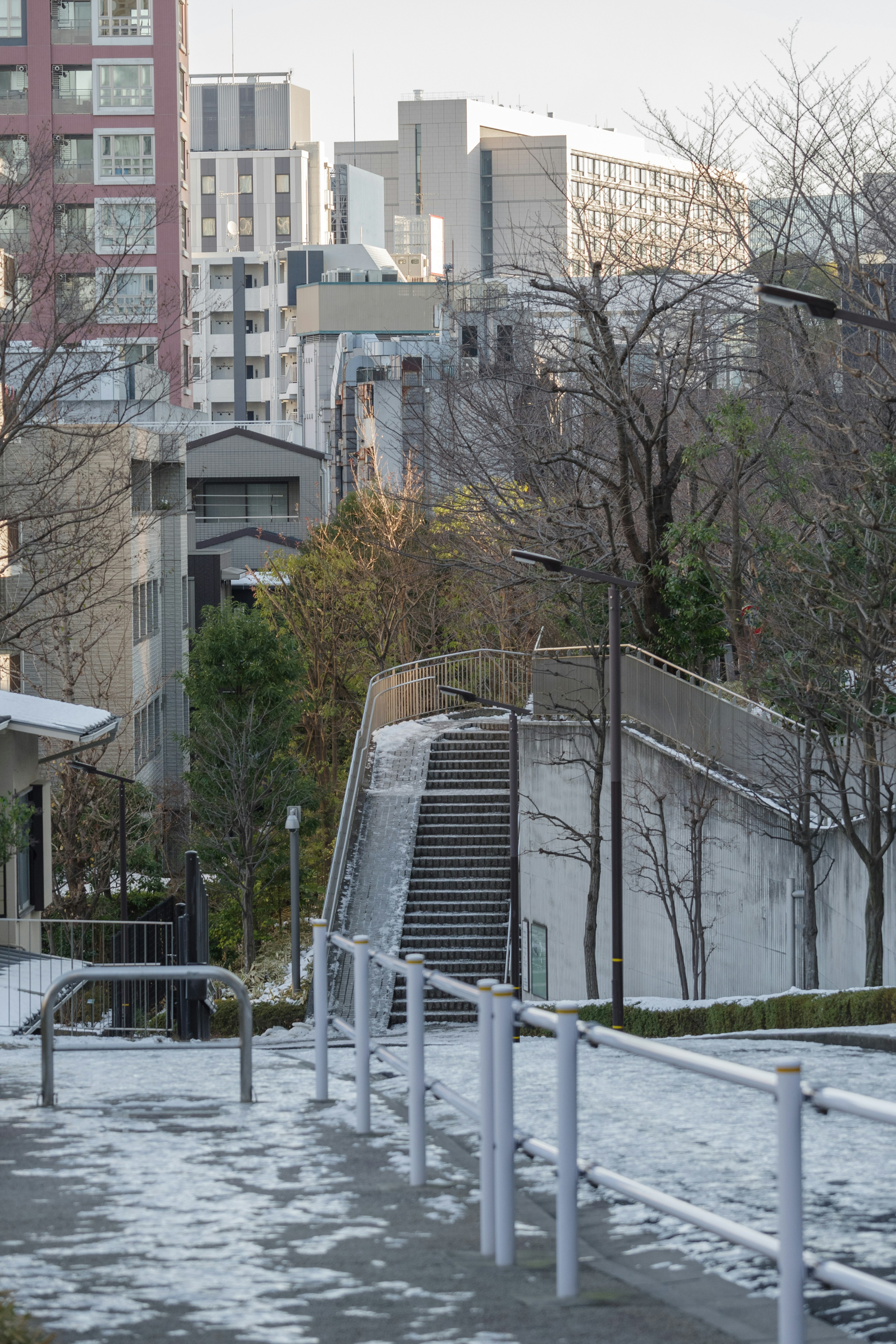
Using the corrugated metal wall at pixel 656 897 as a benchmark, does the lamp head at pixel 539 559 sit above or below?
above

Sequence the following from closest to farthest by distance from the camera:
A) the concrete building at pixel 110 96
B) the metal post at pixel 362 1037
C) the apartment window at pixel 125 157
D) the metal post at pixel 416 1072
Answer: the metal post at pixel 416 1072, the metal post at pixel 362 1037, the concrete building at pixel 110 96, the apartment window at pixel 125 157

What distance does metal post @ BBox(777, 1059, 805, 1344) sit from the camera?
3.96 meters

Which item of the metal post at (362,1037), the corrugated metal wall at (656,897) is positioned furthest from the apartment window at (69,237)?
the metal post at (362,1037)

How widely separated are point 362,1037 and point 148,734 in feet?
133

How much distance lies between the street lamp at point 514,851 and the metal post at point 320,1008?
63.4 ft

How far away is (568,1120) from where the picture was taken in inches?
195

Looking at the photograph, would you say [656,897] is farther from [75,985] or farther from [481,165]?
[481,165]

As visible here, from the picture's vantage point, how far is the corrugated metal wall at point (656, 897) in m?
23.2

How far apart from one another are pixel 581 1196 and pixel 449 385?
3005 cm

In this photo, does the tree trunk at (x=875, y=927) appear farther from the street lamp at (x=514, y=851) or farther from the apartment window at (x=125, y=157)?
the apartment window at (x=125, y=157)

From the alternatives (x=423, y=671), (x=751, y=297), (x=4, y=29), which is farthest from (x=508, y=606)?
(x=4, y=29)

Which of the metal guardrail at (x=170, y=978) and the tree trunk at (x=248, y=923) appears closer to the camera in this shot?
the metal guardrail at (x=170, y=978)

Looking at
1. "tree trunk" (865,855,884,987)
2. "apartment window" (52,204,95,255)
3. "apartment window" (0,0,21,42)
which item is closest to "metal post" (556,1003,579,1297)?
"tree trunk" (865,855,884,987)

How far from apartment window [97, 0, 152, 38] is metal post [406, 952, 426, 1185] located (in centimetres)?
7077
